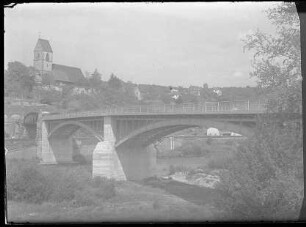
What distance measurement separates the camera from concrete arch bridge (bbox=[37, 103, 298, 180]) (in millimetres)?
23156

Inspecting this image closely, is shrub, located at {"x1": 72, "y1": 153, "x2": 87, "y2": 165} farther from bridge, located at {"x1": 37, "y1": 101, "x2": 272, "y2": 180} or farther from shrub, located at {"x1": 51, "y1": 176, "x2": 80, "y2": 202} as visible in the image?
shrub, located at {"x1": 51, "y1": 176, "x2": 80, "y2": 202}

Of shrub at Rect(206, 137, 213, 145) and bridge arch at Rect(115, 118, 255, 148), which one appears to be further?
shrub at Rect(206, 137, 213, 145)

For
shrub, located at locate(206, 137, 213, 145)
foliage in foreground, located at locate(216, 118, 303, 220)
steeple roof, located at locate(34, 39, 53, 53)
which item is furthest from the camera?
shrub, located at locate(206, 137, 213, 145)

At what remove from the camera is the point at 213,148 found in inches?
1586

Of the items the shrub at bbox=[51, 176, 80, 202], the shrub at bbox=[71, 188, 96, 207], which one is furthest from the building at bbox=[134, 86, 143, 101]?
the shrub at bbox=[71, 188, 96, 207]

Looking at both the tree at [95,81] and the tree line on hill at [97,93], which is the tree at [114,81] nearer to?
the tree line on hill at [97,93]

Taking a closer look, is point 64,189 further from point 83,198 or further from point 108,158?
point 108,158

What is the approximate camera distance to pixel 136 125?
31.3m

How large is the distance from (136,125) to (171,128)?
3.45m

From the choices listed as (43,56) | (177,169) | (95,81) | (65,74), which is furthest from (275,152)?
(65,74)

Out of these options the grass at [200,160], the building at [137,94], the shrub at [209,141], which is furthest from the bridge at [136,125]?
the shrub at [209,141]

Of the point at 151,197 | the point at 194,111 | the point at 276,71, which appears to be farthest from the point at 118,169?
the point at 276,71

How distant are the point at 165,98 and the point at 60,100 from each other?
60.9ft

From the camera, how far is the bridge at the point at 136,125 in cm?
2248
